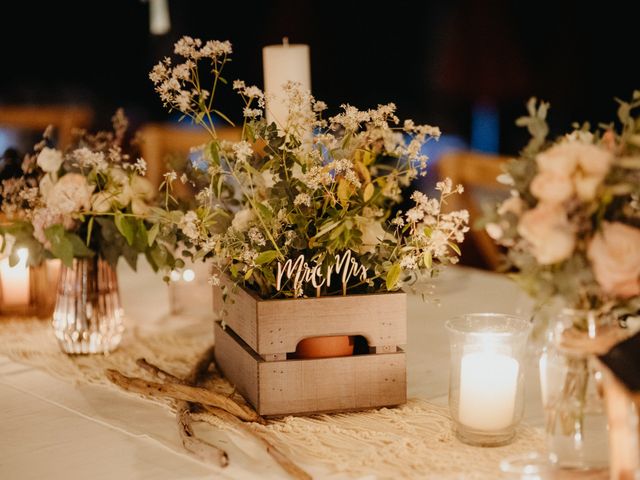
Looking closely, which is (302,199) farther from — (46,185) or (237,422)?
(46,185)

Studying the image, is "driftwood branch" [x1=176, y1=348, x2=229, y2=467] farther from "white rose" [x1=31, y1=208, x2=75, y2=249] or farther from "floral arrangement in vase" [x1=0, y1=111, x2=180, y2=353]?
"white rose" [x1=31, y1=208, x2=75, y2=249]

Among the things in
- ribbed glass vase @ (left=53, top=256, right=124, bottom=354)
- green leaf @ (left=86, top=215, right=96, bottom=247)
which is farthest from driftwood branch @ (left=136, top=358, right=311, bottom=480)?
green leaf @ (left=86, top=215, right=96, bottom=247)

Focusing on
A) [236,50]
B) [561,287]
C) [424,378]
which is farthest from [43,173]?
[236,50]

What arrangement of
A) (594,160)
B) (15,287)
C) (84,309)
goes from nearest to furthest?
(594,160) → (84,309) → (15,287)

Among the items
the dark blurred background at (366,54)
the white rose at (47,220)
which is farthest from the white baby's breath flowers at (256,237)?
the dark blurred background at (366,54)

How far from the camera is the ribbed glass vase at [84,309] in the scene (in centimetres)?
177

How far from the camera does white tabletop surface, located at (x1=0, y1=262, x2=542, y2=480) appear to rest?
4.14 feet

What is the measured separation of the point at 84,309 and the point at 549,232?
3.38 feet

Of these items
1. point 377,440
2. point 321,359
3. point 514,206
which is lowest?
point 377,440

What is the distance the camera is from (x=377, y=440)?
4.42 ft

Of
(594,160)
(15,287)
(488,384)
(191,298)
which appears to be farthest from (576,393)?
(15,287)

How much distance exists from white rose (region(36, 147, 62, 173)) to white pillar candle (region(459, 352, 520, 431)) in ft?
2.78

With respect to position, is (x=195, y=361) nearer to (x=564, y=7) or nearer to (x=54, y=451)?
(x=54, y=451)

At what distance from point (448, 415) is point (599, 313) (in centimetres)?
41
